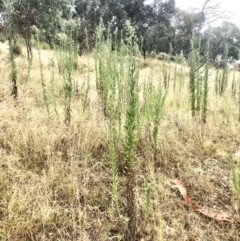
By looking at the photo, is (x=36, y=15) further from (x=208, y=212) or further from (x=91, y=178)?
(x=208, y=212)

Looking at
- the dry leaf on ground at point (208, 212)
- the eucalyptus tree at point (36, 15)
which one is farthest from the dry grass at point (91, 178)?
the eucalyptus tree at point (36, 15)

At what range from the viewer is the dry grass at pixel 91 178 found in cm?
192

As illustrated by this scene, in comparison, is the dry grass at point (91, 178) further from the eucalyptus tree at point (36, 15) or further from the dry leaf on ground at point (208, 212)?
the eucalyptus tree at point (36, 15)

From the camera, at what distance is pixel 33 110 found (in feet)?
10.2

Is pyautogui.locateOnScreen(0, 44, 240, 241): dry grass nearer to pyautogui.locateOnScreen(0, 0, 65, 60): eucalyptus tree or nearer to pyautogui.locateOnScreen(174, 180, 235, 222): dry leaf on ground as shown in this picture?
pyautogui.locateOnScreen(174, 180, 235, 222): dry leaf on ground

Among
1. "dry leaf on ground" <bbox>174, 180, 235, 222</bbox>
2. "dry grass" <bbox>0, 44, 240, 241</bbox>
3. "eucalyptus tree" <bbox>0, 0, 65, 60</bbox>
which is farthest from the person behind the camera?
"eucalyptus tree" <bbox>0, 0, 65, 60</bbox>

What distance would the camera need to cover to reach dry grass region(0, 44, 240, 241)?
75.6 inches

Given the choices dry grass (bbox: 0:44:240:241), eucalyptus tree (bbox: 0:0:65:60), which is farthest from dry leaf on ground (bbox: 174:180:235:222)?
eucalyptus tree (bbox: 0:0:65:60)

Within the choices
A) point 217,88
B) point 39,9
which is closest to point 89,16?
point 39,9

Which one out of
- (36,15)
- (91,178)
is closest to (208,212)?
(91,178)

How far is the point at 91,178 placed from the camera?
2361mm

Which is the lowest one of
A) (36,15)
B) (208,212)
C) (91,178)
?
(208,212)

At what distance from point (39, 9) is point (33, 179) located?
278 inches

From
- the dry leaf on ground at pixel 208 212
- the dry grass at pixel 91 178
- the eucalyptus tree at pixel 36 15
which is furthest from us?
the eucalyptus tree at pixel 36 15
